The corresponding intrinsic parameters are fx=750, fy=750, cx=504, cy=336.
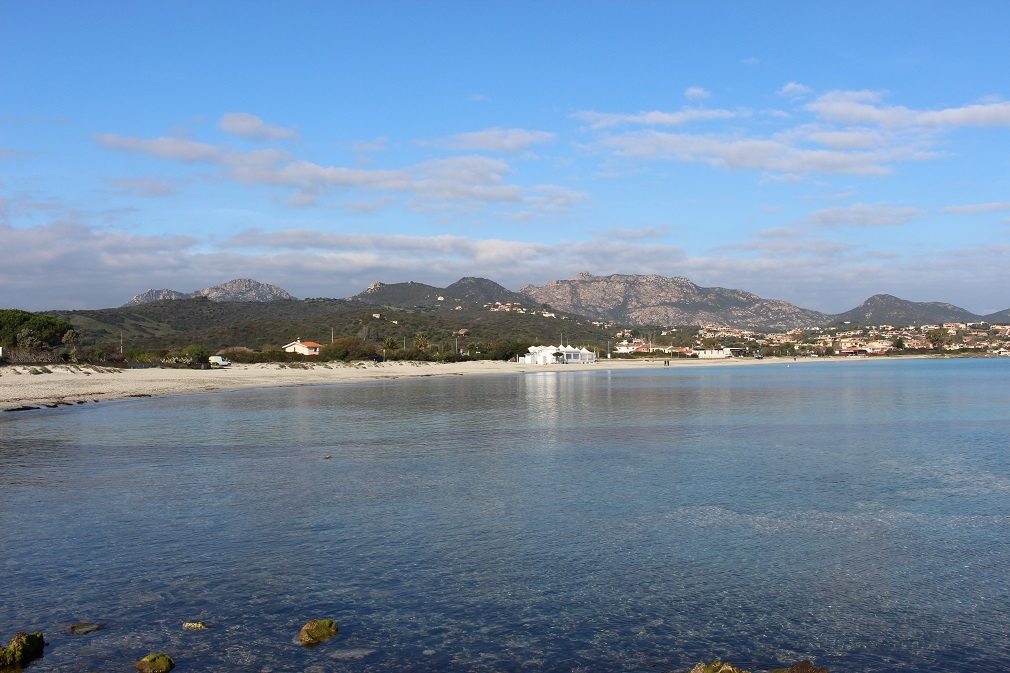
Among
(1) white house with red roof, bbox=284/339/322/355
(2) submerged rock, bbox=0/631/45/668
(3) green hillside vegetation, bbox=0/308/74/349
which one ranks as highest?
(3) green hillside vegetation, bbox=0/308/74/349

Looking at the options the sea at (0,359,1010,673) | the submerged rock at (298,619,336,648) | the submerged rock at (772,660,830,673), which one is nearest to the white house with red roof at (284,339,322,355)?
the sea at (0,359,1010,673)

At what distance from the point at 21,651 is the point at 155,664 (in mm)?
1266

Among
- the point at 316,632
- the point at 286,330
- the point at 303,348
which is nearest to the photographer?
the point at 316,632

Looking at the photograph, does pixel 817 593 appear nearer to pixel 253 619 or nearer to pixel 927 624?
Answer: pixel 927 624

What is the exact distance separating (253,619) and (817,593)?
6367 millimetres

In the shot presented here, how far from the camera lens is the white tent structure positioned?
12538cm

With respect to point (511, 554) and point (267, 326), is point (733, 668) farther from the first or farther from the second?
point (267, 326)

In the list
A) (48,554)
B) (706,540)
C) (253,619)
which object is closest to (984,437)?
(706,540)

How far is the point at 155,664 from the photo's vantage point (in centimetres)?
667

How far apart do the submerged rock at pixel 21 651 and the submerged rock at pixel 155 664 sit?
1.00 metres

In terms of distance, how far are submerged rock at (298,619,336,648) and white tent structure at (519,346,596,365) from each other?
116158 mm

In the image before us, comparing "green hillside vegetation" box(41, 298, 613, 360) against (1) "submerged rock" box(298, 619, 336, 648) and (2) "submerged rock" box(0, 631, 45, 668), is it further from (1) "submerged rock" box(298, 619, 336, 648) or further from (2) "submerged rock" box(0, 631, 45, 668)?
(1) "submerged rock" box(298, 619, 336, 648)

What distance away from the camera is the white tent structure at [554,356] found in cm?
12538

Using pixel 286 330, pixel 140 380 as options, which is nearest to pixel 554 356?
pixel 286 330
